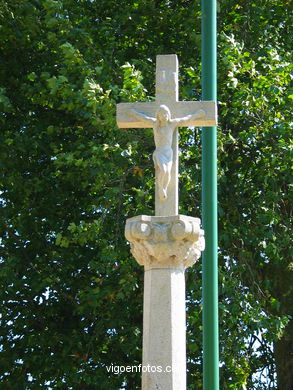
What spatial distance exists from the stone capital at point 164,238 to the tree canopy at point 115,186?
4.14m

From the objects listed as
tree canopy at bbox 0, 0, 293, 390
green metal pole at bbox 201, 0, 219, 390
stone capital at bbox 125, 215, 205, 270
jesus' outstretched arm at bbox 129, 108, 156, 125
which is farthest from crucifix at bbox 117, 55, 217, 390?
tree canopy at bbox 0, 0, 293, 390

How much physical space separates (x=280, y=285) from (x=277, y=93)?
114 inches

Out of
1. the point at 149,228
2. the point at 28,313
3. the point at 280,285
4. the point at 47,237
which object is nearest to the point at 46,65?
the point at 47,237

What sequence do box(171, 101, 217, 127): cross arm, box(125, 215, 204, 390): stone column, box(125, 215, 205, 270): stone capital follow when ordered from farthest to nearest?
box(171, 101, 217, 127): cross arm → box(125, 215, 205, 270): stone capital → box(125, 215, 204, 390): stone column

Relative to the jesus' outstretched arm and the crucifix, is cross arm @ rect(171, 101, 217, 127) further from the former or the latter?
the crucifix

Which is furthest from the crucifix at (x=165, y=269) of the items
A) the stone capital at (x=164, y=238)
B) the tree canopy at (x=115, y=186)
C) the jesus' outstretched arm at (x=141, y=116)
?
the tree canopy at (x=115, y=186)

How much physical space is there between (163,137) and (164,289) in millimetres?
1331

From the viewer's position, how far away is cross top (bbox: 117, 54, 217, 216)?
6.77 meters

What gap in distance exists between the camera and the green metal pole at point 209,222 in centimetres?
692

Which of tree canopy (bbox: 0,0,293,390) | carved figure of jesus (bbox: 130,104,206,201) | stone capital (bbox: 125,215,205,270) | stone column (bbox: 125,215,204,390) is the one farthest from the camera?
tree canopy (bbox: 0,0,293,390)

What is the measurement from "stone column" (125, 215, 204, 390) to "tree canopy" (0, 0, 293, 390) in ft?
13.6

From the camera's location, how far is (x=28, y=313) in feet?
40.3

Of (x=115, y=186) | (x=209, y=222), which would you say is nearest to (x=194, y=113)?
(x=209, y=222)

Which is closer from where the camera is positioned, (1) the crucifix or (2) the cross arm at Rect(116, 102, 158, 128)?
(1) the crucifix
